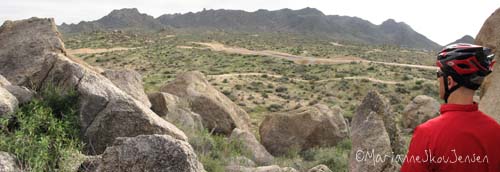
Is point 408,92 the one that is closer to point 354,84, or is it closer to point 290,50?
point 354,84

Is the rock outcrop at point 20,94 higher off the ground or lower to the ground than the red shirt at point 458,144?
lower

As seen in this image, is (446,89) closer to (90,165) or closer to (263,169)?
(90,165)

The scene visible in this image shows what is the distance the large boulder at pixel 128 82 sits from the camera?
1170 centimetres

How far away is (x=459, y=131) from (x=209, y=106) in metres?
13.2

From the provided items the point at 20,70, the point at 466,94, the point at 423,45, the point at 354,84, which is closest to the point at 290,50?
the point at 354,84

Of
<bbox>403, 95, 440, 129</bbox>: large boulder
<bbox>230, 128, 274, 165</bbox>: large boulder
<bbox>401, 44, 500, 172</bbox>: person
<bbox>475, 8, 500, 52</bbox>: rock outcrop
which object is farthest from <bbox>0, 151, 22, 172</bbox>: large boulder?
<bbox>403, 95, 440, 129</bbox>: large boulder

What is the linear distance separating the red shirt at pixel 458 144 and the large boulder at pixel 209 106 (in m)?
12.0

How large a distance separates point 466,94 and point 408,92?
35.1m

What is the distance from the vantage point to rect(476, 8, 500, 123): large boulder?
730 centimetres

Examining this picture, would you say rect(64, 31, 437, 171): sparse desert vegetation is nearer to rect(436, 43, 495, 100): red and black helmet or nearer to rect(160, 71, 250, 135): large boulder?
rect(160, 71, 250, 135): large boulder

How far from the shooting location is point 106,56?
2085 inches

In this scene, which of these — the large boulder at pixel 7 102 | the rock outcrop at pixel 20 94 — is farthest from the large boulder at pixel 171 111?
the large boulder at pixel 7 102

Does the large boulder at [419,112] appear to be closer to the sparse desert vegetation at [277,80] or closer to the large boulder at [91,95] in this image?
the sparse desert vegetation at [277,80]

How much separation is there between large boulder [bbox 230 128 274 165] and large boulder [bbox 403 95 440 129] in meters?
11.0
